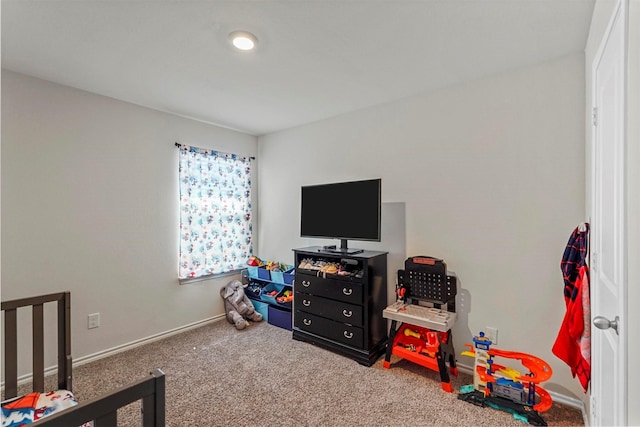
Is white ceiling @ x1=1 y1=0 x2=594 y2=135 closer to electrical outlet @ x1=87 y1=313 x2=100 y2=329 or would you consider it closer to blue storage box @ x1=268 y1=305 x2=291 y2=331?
electrical outlet @ x1=87 y1=313 x2=100 y2=329

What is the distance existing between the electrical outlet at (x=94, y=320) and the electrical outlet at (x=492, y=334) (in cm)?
334

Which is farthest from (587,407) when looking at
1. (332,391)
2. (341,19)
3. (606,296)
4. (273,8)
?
(273,8)

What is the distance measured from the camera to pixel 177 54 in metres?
2.06

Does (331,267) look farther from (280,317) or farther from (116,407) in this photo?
(116,407)

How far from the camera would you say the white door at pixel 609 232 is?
3.32 feet

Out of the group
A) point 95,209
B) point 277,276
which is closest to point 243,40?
point 95,209

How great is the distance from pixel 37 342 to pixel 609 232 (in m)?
2.79

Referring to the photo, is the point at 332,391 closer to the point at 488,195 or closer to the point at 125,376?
the point at 125,376

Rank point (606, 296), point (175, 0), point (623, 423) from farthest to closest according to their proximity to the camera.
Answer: point (175, 0) < point (606, 296) < point (623, 423)

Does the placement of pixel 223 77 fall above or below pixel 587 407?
above

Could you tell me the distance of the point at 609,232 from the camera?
48.9 inches

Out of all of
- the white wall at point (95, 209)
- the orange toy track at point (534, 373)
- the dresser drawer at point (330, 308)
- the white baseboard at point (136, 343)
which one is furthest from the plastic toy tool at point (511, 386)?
the white wall at point (95, 209)

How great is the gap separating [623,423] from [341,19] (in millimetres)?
2097

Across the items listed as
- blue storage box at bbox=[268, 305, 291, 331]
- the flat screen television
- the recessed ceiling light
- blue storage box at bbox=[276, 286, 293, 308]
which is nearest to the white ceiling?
the recessed ceiling light
